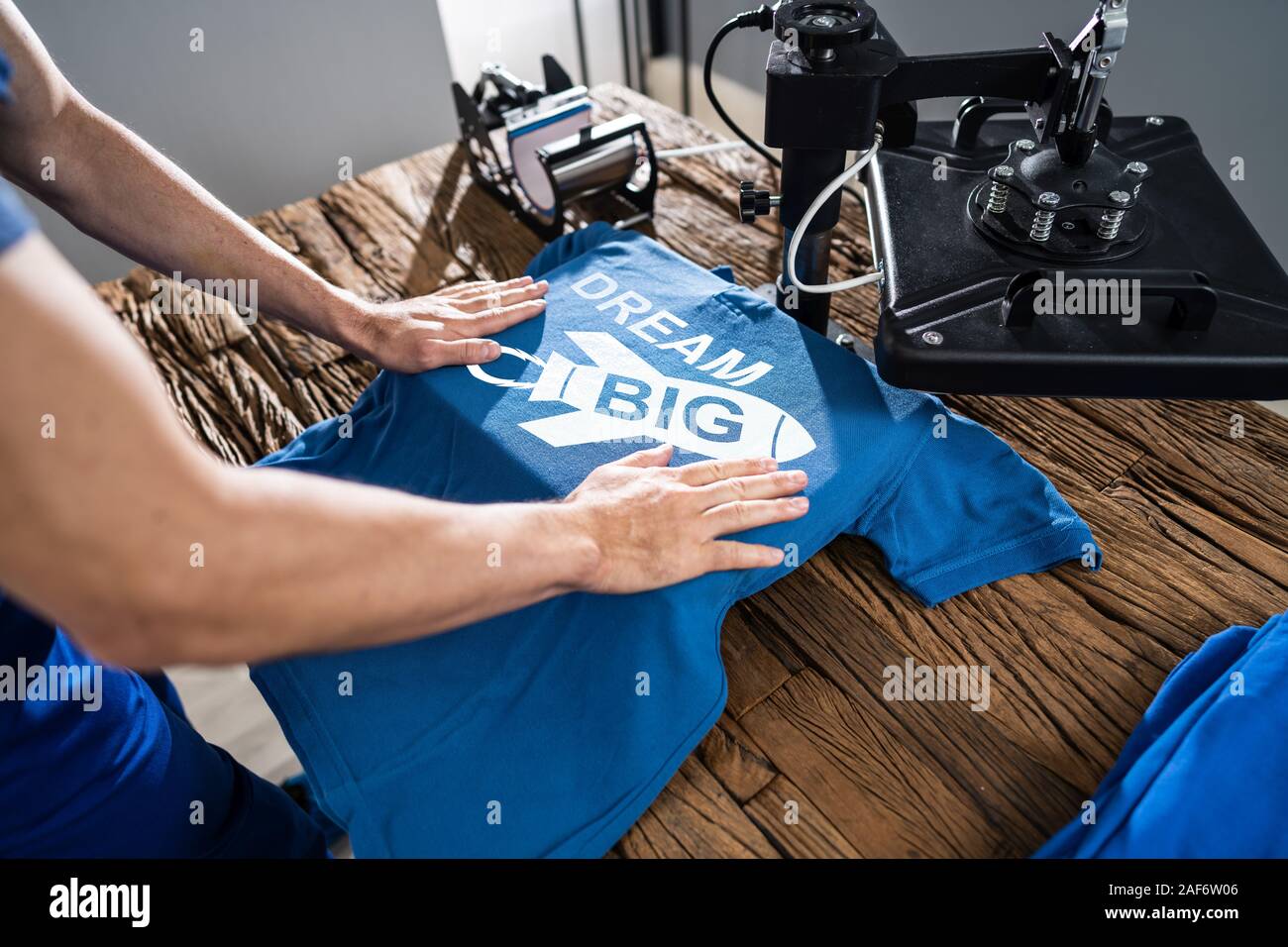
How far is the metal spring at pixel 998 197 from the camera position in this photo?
31.5 inches

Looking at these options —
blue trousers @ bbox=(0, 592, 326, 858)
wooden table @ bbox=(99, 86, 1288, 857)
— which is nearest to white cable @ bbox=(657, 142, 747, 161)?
wooden table @ bbox=(99, 86, 1288, 857)

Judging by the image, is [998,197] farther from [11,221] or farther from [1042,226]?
[11,221]

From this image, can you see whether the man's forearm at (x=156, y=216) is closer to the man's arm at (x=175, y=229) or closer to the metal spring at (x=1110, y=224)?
the man's arm at (x=175, y=229)

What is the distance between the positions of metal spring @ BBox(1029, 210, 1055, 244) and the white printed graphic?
0.90ft

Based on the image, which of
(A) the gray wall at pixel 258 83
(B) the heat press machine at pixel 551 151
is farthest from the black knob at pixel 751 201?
(A) the gray wall at pixel 258 83

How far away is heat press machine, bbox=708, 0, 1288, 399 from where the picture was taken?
0.70 m

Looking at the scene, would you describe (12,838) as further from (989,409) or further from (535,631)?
(989,409)

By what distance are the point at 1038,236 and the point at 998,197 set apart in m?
0.06

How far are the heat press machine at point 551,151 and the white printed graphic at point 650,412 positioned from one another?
431mm

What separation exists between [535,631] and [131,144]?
0.67 meters

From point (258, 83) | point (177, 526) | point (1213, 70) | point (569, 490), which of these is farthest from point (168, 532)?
point (258, 83)

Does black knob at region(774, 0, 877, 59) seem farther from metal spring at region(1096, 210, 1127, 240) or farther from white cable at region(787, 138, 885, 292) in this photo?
metal spring at region(1096, 210, 1127, 240)

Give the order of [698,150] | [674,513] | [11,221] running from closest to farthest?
1. [11,221]
2. [674,513]
3. [698,150]

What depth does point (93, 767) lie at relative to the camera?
75cm
